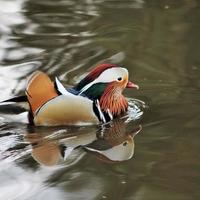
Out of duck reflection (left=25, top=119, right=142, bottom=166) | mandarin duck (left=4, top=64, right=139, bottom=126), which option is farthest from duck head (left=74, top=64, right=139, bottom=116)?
duck reflection (left=25, top=119, right=142, bottom=166)

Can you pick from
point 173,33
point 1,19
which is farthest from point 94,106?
point 1,19

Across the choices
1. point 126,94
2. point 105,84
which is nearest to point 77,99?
point 105,84

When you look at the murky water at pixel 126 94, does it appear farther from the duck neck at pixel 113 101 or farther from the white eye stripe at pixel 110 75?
the white eye stripe at pixel 110 75

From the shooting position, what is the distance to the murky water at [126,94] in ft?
11.8

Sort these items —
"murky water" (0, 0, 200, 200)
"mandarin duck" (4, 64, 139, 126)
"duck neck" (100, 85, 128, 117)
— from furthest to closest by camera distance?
1. "duck neck" (100, 85, 128, 117)
2. "mandarin duck" (4, 64, 139, 126)
3. "murky water" (0, 0, 200, 200)

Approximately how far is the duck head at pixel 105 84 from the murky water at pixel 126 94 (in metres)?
0.16

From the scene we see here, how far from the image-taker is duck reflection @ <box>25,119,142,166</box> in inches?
156

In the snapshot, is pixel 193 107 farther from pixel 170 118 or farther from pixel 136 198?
pixel 136 198

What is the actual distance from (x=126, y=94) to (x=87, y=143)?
0.84m

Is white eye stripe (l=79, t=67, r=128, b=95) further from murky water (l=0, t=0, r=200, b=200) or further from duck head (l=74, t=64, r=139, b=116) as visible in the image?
murky water (l=0, t=0, r=200, b=200)

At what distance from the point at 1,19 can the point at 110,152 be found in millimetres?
2961

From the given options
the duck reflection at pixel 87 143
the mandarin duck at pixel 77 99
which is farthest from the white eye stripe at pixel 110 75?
the duck reflection at pixel 87 143

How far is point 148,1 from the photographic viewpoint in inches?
279

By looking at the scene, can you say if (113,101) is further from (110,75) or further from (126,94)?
(126,94)
